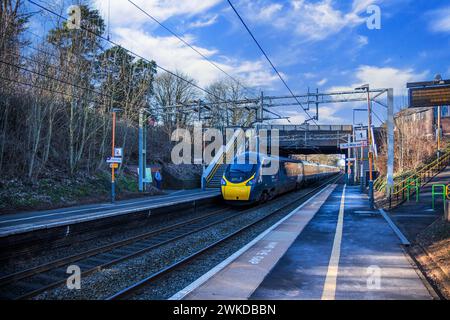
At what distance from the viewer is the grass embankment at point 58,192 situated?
16.0 metres

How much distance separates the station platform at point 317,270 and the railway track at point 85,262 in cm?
254

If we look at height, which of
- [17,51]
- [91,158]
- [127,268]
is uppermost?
[17,51]

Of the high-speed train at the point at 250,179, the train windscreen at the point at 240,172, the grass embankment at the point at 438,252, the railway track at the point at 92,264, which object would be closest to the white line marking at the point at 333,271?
the grass embankment at the point at 438,252

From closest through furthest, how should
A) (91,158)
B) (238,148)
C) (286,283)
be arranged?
1. (286,283)
2. (91,158)
3. (238,148)

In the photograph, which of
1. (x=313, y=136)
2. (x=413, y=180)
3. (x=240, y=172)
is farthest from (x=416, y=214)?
(x=313, y=136)

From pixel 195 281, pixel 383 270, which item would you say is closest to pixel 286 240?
pixel 383 270

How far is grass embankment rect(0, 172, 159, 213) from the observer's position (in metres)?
16.0

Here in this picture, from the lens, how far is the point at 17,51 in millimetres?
16938

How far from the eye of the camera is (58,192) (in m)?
18.8

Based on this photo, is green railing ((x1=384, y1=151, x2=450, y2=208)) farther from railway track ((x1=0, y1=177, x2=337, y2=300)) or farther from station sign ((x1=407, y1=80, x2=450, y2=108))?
railway track ((x1=0, y1=177, x2=337, y2=300))

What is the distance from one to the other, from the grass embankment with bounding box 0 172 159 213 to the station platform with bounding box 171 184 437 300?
11969mm

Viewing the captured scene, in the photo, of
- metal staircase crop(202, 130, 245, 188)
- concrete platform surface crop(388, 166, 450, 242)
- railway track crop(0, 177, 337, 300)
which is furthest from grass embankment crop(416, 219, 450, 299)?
metal staircase crop(202, 130, 245, 188)
